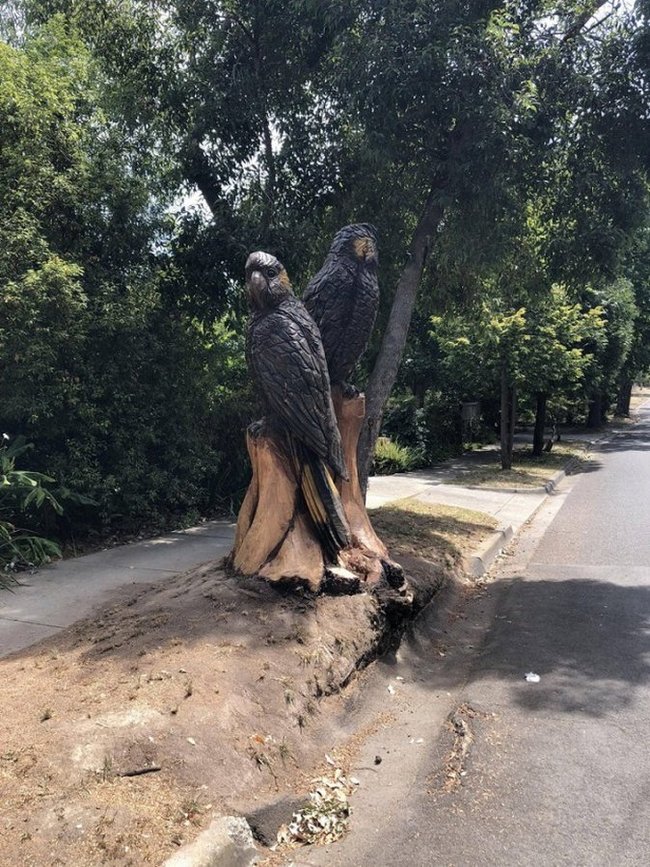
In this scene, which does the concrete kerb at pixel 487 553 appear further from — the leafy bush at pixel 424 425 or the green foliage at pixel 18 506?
the leafy bush at pixel 424 425

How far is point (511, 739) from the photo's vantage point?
12.6ft

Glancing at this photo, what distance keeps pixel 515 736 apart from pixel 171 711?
1905 millimetres

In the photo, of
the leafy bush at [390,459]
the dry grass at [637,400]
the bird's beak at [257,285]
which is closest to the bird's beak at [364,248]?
the bird's beak at [257,285]

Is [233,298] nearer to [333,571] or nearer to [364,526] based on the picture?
[364,526]

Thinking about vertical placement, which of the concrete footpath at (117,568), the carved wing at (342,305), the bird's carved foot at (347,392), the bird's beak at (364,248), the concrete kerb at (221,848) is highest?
the bird's beak at (364,248)

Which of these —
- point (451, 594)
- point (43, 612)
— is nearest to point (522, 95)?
point (451, 594)

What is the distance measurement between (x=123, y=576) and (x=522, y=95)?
20.0 feet

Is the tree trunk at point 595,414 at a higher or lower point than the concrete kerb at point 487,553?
higher

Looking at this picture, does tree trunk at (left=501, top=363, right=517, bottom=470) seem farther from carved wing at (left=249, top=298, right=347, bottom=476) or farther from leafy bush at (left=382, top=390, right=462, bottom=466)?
carved wing at (left=249, top=298, right=347, bottom=476)

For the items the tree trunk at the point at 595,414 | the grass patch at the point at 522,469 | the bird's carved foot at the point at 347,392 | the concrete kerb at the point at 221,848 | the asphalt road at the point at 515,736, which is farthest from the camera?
the tree trunk at the point at 595,414

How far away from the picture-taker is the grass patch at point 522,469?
544 inches

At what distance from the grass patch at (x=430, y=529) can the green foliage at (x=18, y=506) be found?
3.57 meters

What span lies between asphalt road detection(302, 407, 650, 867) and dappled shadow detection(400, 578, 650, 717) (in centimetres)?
2

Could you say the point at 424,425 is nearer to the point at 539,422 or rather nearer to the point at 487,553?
the point at 539,422
